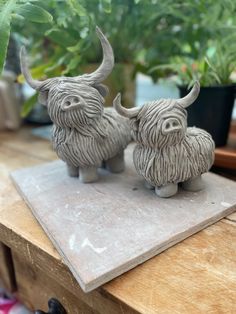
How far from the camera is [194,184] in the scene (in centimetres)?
56

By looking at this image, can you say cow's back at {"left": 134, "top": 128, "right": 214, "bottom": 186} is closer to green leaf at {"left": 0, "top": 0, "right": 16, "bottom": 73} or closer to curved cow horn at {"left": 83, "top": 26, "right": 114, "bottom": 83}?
curved cow horn at {"left": 83, "top": 26, "right": 114, "bottom": 83}

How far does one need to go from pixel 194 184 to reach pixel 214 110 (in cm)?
20

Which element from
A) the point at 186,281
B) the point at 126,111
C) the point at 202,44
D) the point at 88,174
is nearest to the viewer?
the point at 186,281

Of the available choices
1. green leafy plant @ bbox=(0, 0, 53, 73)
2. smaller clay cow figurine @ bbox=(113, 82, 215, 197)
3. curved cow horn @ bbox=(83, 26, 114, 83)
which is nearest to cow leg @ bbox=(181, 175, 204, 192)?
smaller clay cow figurine @ bbox=(113, 82, 215, 197)

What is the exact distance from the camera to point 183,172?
0.53 meters

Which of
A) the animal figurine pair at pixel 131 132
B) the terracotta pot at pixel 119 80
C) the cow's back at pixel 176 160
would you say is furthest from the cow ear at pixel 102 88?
the terracotta pot at pixel 119 80

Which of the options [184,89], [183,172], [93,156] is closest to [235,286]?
[183,172]

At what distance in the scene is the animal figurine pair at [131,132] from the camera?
50cm

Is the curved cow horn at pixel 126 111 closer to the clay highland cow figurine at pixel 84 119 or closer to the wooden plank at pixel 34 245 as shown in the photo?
the clay highland cow figurine at pixel 84 119

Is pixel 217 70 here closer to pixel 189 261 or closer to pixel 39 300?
pixel 189 261

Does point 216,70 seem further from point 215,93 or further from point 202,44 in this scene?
point 202,44

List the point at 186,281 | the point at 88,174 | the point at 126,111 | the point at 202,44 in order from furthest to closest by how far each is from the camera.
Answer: the point at 202,44
the point at 88,174
the point at 126,111
the point at 186,281

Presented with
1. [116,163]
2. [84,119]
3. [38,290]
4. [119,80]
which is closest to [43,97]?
[84,119]

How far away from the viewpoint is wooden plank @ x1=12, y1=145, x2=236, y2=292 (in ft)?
1.34
